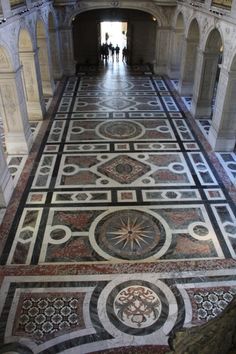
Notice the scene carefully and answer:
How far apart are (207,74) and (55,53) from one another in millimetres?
7153

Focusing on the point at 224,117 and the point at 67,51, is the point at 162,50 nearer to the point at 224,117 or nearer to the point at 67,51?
the point at 67,51

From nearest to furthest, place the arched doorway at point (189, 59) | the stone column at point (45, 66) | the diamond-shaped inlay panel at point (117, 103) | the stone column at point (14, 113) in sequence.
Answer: the stone column at point (14, 113), the arched doorway at point (189, 59), the stone column at point (45, 66), the diamond-shaped inlay panel at point (117, 103)

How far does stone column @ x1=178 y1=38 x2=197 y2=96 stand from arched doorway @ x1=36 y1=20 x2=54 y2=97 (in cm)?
512

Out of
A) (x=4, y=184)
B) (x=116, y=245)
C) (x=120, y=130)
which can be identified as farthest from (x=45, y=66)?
(x=116, y=245)

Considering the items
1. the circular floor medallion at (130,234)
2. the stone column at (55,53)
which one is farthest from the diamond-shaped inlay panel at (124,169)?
the stone column at (55,53)

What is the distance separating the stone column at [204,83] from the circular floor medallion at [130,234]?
5630 millimetres

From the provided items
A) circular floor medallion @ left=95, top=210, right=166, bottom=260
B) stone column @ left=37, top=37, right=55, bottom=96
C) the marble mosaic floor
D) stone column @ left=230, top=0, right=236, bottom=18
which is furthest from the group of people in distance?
circular floor medallion @ left=95, top=210, right=166, bottom=260

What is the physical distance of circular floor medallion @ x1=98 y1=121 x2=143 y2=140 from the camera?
9.89 metres

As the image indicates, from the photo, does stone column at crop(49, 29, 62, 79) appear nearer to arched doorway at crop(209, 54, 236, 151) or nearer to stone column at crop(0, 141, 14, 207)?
arched doorway at crop(209, 54, 236, 151)

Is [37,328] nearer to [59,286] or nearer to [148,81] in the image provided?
[59,286]

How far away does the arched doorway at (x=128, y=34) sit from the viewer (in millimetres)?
16453

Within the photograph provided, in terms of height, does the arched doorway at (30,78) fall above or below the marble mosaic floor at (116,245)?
above

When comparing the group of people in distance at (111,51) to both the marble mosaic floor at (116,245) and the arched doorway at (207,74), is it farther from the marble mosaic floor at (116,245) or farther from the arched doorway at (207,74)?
the marble mosaic floor at (116,245)

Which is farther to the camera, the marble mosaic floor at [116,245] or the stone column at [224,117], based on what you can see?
the stone column at [224,117]
